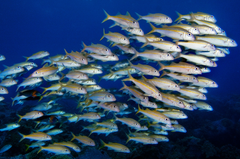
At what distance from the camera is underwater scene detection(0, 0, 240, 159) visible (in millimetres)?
3701

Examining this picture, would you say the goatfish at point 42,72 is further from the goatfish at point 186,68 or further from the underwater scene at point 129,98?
the goatfish at point 186,68

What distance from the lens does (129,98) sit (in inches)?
211

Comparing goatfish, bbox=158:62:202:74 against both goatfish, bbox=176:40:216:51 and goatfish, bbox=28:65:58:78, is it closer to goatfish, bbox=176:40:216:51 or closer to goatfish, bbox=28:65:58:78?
goatfish, bbox=176:40:216:51

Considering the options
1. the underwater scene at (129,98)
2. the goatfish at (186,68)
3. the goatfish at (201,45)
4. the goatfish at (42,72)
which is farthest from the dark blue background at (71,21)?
the goatfish at (42,72)

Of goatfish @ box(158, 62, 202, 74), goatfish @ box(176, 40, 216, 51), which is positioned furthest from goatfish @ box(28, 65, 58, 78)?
goatfish @ box(176, 40, 216, 51)

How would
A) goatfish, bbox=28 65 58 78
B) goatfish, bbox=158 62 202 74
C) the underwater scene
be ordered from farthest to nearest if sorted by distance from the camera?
goatfish, bbox=28 65 58 78 < the underwater scene < goatfish, bbox=158 62 202 74

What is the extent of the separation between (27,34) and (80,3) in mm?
30497

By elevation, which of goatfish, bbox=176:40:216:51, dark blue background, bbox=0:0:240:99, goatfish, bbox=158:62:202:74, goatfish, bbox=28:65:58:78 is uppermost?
dark blue background, bbox=0:0:240:99

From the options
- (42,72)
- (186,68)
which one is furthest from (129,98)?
(42,72)

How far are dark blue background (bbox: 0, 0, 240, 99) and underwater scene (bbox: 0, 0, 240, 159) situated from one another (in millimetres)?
36243

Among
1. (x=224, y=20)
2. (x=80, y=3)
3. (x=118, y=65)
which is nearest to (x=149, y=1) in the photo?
(x=80, y=3)

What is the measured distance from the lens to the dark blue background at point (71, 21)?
48.1 m

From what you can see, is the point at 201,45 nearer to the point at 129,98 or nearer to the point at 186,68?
the point at 186,68

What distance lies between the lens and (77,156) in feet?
18.6
